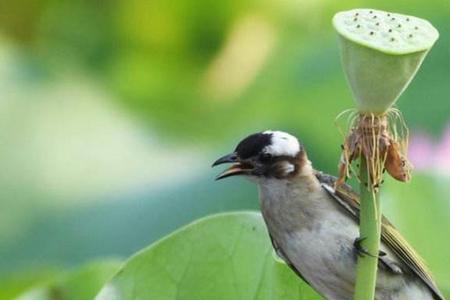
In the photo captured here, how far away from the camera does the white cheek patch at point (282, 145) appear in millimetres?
1160

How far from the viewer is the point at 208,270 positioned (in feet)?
2.92

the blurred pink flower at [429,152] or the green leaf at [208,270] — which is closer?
the green leaf at [208,270]

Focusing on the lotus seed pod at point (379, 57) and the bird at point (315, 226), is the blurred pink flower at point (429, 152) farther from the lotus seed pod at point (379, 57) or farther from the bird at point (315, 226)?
the lotus seed pod at point (379, 57)

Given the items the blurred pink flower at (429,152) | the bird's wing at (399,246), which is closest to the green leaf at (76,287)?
the bird's wing at (399,246)

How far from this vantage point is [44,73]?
1.75 metres

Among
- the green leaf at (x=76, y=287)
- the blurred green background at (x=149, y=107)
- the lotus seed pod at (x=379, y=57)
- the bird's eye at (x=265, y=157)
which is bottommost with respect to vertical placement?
the blurred green background at (x=149, y=107)

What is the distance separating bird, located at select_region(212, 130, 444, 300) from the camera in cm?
117

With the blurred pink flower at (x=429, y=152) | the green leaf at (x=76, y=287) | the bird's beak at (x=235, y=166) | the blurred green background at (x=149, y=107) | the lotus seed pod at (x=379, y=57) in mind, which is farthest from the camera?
the blurred green background at (x=149, y=107)

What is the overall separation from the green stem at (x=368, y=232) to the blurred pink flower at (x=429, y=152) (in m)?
0.69

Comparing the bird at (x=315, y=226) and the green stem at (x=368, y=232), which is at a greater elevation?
the green stem at (x=368, y=232)

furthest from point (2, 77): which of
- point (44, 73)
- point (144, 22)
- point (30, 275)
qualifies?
point (30, 275)

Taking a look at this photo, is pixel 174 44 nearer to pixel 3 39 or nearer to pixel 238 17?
pixel 238 17

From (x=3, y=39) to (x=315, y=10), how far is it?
457 mm

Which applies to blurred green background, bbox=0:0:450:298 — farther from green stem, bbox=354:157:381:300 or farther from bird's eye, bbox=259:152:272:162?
green stem, bbox=354:157:381:300
